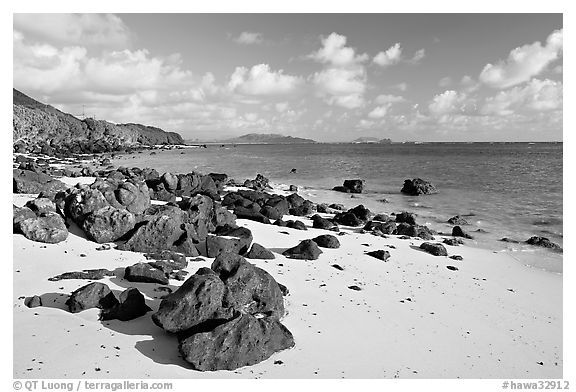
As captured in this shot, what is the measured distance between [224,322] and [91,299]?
3.88 m

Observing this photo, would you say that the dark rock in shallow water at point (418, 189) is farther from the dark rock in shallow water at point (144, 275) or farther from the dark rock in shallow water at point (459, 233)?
the dark rock in shallow water at point (144, 275)

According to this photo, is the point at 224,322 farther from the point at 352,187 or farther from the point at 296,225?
the point at 352,187

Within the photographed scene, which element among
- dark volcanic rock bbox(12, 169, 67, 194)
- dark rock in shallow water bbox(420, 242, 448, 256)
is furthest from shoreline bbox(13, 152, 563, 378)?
dark volcanic rock bbox(12, 169, 67, 194)

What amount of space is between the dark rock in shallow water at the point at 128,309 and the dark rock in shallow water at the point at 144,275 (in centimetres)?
169

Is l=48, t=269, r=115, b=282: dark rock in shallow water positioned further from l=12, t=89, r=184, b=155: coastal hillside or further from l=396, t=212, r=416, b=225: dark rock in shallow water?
l=12, t=89, r=184, b=155: coastal hillside

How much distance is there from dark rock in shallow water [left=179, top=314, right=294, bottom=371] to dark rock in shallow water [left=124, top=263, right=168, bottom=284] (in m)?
3.46

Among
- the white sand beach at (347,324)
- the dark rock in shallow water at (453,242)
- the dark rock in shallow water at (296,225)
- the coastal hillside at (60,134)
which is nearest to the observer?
the white sand beach at (347,324)

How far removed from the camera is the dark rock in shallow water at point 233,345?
7.47 metres

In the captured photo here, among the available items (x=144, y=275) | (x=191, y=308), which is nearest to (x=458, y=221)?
(x=144, y=275)

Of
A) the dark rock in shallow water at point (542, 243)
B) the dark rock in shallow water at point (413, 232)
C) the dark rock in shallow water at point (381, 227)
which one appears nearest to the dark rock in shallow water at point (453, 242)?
the dark rock in shallow water at point (413, 232)

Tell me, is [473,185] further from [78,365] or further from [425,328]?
[78,365]

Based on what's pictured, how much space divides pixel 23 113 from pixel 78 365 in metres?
135
